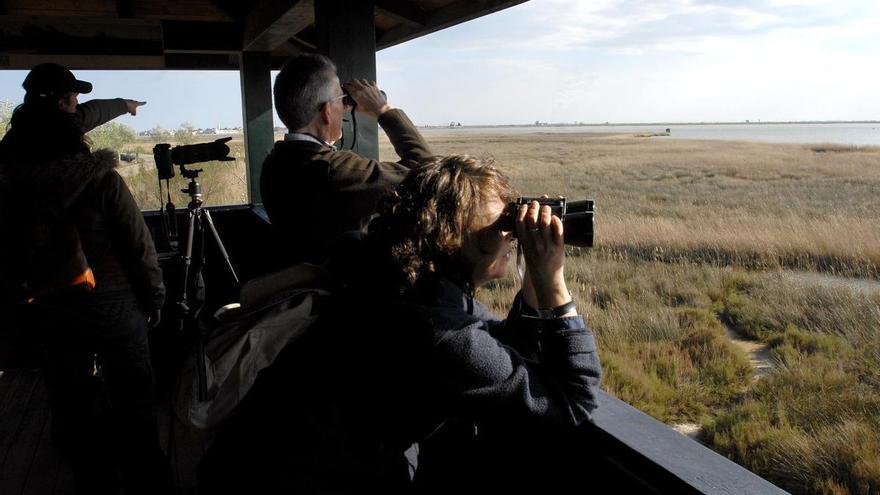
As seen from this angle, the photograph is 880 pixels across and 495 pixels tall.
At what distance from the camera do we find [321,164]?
4.99 ft

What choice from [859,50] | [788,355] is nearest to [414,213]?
[859,50]

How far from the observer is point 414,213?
97 cm

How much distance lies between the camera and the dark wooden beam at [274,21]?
2.70 metres

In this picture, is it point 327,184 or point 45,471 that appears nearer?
point 327,184

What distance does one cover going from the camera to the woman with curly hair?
87 cm

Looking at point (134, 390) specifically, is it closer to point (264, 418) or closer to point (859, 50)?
point (264, 418)

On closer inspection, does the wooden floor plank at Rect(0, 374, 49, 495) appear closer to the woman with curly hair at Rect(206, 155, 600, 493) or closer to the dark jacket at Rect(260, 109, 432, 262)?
the dark jacket at Rect(260, 109, 432, 262)

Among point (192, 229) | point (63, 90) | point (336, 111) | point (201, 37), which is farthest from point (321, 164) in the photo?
point (201, 37)

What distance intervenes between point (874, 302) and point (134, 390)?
4680 mm

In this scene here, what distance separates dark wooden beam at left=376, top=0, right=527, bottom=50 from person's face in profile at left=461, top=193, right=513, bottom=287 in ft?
5.10

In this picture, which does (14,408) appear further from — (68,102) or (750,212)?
(750,212)

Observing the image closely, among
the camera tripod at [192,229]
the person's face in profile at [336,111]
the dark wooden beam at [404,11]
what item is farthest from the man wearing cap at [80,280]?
the dark wooden beam at [404,11]

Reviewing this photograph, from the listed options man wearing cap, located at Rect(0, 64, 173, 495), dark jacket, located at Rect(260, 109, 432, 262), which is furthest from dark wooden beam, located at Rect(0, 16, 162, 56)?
dark jacket, located at Rect(260, 109, 432, 262)

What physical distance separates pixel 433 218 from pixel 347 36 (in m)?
1.54
